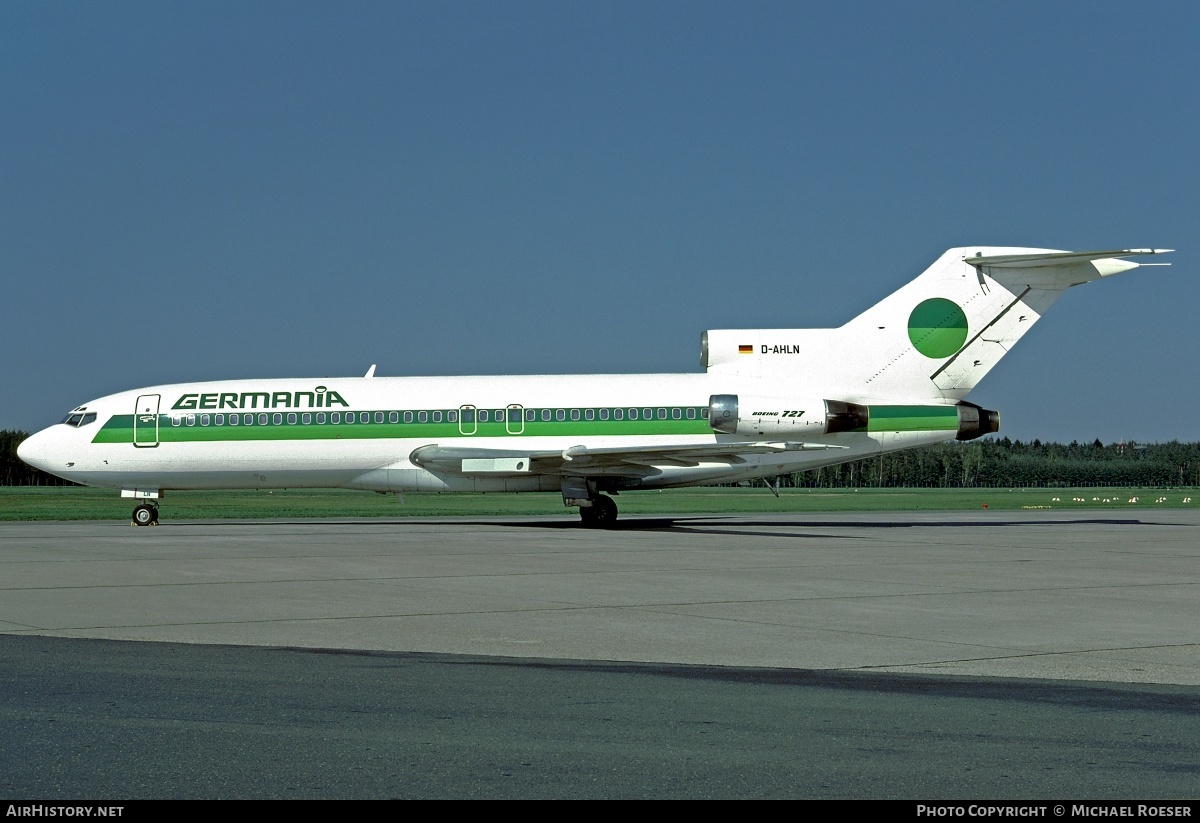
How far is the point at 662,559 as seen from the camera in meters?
20.0

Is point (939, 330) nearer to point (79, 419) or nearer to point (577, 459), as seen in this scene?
point (577, 459)

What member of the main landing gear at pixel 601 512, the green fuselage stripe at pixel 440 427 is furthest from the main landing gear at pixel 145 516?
the main landing gear at pixel 601 512

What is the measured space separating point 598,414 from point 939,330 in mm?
8587

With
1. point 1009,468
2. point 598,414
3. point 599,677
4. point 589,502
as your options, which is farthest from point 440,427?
point 1009,468

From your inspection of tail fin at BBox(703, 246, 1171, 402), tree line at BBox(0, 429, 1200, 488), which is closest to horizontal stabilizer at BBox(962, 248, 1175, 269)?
tail fin at BBox(703, 246, 1171, 402)

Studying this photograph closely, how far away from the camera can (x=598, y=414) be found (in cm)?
3145

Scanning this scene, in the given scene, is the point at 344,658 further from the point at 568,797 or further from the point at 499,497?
the point at 499,497

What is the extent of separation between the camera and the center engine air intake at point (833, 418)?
1190 inches

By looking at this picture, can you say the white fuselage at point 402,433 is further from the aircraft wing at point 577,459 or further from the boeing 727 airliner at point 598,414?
the aircraft wing at point 577,459

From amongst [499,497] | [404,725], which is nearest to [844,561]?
[404,725]

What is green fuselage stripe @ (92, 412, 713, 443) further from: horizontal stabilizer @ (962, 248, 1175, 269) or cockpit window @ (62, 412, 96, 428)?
horizontal stabilizer @ (962, 248, 1175, 269)

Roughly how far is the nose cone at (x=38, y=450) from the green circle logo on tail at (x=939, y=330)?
2180 centimetres

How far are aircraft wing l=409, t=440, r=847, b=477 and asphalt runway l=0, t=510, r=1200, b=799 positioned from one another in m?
10.2

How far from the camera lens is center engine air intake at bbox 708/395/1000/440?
30234 millimetres
